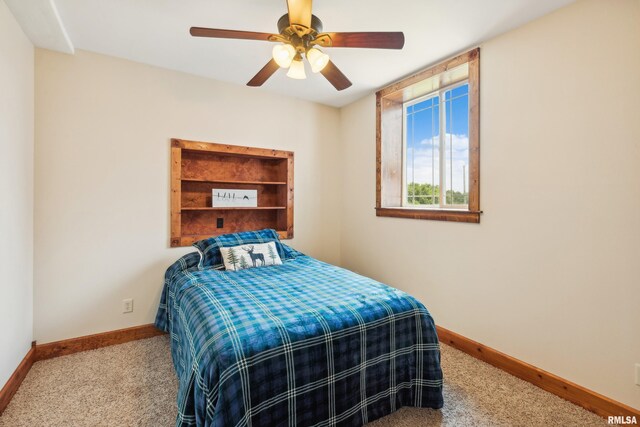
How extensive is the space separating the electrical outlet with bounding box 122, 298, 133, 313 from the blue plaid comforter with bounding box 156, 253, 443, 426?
2.77 ft

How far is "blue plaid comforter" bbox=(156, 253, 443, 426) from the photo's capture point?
131cm

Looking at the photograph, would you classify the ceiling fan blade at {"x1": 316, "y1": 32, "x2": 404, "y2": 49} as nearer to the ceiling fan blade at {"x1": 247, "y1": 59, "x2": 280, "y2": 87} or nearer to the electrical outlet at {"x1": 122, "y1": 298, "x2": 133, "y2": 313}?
the ceiling fan blade at {"x1": 247, "y1": 59, "x2": 280, "y2": 87}

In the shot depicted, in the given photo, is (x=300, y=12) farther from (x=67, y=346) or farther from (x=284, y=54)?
(x=67, y=346)

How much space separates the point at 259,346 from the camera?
54.1 inches

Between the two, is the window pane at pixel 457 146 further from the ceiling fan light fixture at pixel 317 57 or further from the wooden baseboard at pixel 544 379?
the ceiling fan light fixture at pixel 317 57

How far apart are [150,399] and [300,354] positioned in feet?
3.92

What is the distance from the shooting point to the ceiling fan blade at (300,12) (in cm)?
155

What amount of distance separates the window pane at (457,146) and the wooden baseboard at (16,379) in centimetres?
353

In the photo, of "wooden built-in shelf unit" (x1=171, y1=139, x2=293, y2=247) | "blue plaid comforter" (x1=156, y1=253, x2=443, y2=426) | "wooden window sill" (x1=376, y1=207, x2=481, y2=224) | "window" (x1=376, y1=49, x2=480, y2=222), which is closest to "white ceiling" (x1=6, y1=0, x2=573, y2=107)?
"window" (x1=376, y1=49, x2=480, y2=222)

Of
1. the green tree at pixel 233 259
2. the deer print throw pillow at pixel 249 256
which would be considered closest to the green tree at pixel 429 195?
the deer print throw pillow at pixel 249 256

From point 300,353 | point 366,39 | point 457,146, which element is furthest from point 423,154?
point 300,353

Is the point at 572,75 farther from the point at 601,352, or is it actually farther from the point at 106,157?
the point at 106,157

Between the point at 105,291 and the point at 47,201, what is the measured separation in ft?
2.84

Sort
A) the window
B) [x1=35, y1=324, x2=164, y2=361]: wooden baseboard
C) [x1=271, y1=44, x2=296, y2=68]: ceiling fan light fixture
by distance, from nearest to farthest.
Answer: [x1=271, y1=44, x2=296, y2=68]: ceiling fan light fixture
[x1=35, y1=324, x2=164, y2=361]: wooden baseboard
the window
